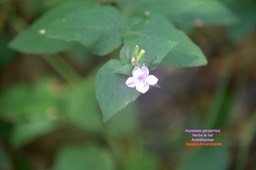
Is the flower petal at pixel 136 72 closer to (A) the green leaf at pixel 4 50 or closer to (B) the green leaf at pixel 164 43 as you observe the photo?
(B) the green leaf at pixel 164 43

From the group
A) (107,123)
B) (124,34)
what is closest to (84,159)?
(107,123)

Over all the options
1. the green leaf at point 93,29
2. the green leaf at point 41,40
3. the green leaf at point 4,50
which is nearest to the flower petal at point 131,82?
the green leaf at point 93,29

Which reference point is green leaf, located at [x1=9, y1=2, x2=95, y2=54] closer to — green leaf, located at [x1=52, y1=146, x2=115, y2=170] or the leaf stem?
green leaf, located at [x1=52, y1=146, x2=115, y2=170]

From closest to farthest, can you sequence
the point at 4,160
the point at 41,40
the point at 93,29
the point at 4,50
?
the point at 93,29 → the point at 41,40 → the point at 4,160 → the point at 4,50

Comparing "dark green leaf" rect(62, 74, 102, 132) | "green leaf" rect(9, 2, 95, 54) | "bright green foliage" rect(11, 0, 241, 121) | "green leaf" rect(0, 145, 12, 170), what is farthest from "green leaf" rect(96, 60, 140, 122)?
"green leaf" rect(0, 145, 12, 170)

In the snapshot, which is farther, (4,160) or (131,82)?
(4,160)

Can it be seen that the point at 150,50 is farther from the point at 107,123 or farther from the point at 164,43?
the point at 107,123

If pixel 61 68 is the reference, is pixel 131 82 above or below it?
above
